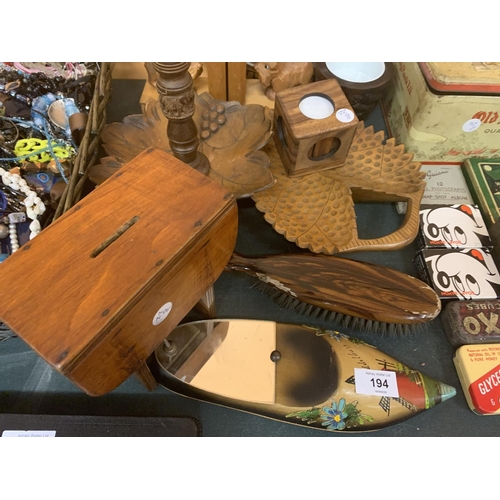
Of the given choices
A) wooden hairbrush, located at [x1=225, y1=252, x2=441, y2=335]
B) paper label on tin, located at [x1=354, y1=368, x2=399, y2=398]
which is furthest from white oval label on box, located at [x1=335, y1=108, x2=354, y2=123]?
paper label on tin, located at [x1=354, y1=368, x2=399, y2=398]

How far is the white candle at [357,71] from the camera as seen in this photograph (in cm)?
104

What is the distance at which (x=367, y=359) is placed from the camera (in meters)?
0.80

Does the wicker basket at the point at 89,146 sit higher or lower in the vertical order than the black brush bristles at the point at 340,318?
higher

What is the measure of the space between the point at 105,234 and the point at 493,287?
0.83 m

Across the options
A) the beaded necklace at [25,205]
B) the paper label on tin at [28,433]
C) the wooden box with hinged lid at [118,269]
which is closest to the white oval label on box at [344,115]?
the wooden box with hinged lid at [118,269]

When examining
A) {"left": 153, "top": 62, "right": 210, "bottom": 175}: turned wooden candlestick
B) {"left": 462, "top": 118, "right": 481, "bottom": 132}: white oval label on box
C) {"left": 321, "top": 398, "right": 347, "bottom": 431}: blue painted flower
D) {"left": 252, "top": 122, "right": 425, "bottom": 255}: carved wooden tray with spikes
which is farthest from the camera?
{"left": 462, "top": 118, "right": 481, "bottom": 132}: white oval label on box

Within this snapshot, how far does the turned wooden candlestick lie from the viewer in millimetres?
637

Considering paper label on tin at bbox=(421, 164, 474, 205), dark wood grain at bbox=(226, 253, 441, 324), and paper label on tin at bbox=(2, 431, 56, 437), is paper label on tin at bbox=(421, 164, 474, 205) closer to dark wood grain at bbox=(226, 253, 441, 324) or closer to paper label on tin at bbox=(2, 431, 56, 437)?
dark wood grain at bbox=(226, 253, 441, 324)

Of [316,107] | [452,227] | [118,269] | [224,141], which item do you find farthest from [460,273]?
[118,269]

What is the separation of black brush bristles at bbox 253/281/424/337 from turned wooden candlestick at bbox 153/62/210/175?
0.34 metres

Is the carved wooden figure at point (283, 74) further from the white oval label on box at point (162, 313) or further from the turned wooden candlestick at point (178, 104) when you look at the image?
the white oval label on box at point (162, 313)

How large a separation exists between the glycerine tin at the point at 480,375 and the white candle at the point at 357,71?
700 mm

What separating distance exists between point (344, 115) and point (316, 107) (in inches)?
2.6

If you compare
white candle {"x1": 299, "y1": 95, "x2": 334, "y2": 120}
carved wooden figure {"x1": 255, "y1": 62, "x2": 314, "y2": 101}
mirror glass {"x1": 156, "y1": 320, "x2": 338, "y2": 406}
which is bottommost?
mirror glass {"x1": 156, "y1": 320, "x2": 338, "y2": 406}
